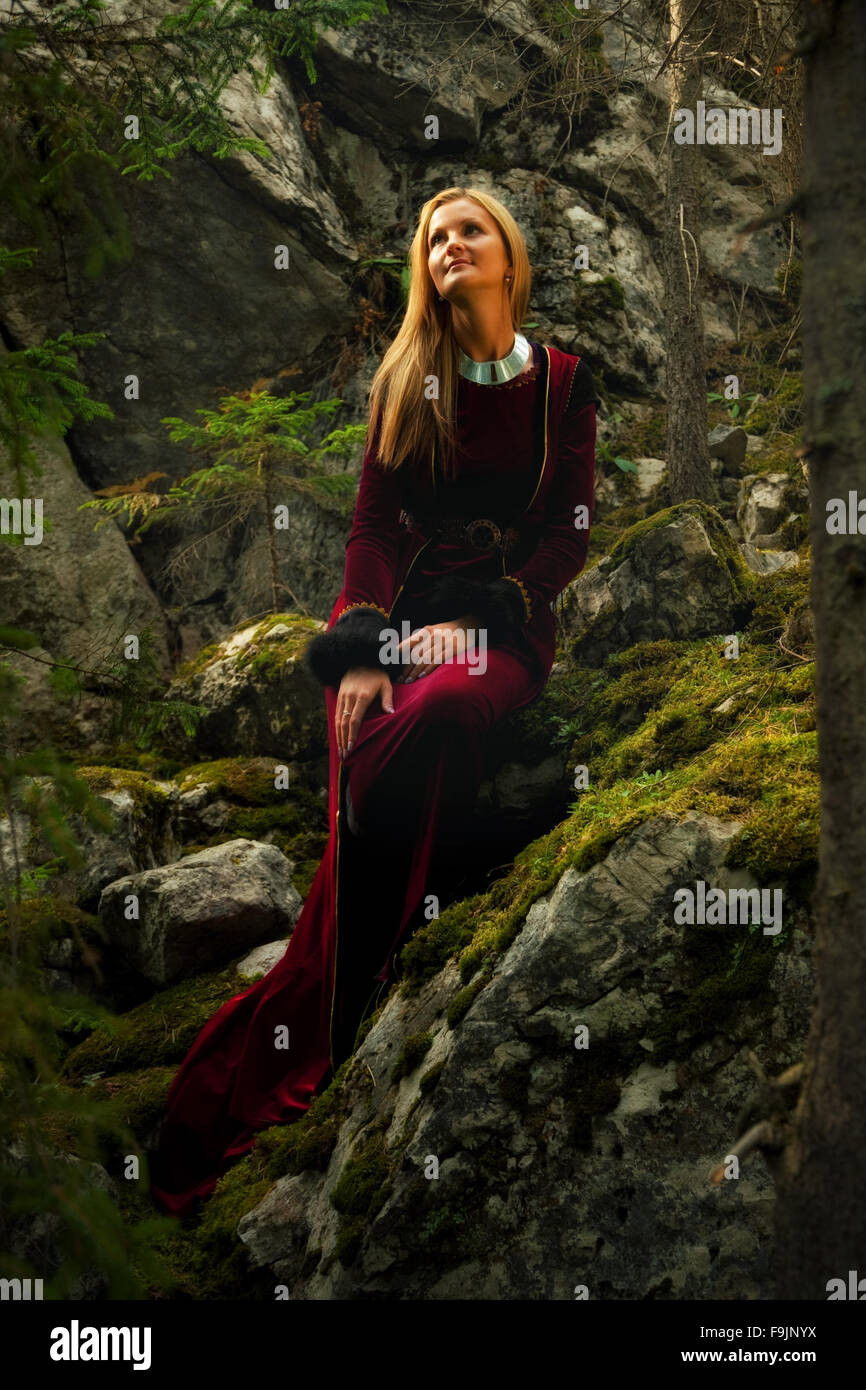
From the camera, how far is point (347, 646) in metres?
4.95

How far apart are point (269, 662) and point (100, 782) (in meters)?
1.40

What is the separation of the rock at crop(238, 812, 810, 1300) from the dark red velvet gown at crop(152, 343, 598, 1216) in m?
0.92


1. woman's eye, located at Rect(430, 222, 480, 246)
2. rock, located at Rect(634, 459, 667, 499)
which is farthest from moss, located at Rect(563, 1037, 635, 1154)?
rock, located at Rect(634, 459, 667, 499)

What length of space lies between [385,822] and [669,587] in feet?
7.57

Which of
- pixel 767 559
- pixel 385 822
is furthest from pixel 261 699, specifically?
pixel 767 559

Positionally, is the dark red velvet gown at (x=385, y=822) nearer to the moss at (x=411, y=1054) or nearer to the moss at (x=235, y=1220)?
the moss at (x=235, y=1220)

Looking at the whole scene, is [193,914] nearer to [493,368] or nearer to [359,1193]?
[359,1193]

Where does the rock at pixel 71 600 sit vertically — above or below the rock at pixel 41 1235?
above

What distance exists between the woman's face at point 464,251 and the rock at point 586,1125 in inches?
110

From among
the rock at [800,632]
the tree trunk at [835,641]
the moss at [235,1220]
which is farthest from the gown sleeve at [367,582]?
the tree trunk at [835,641]

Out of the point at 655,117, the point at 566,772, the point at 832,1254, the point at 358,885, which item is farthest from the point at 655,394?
the point at 832,1254

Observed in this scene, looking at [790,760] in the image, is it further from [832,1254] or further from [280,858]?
[280,858]

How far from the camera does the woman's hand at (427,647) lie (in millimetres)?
4914

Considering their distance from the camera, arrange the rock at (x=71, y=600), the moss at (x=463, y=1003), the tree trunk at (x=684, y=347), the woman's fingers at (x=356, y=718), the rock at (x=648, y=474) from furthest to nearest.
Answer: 1. the rock at (x=648, y=474)
2. the rock at (x=71, y=600)
3. the tree trunk at (x=684, y=347)
4. the woman's fingers at (x=356, y=718)
5. the moss at (x=463, y=1003)
